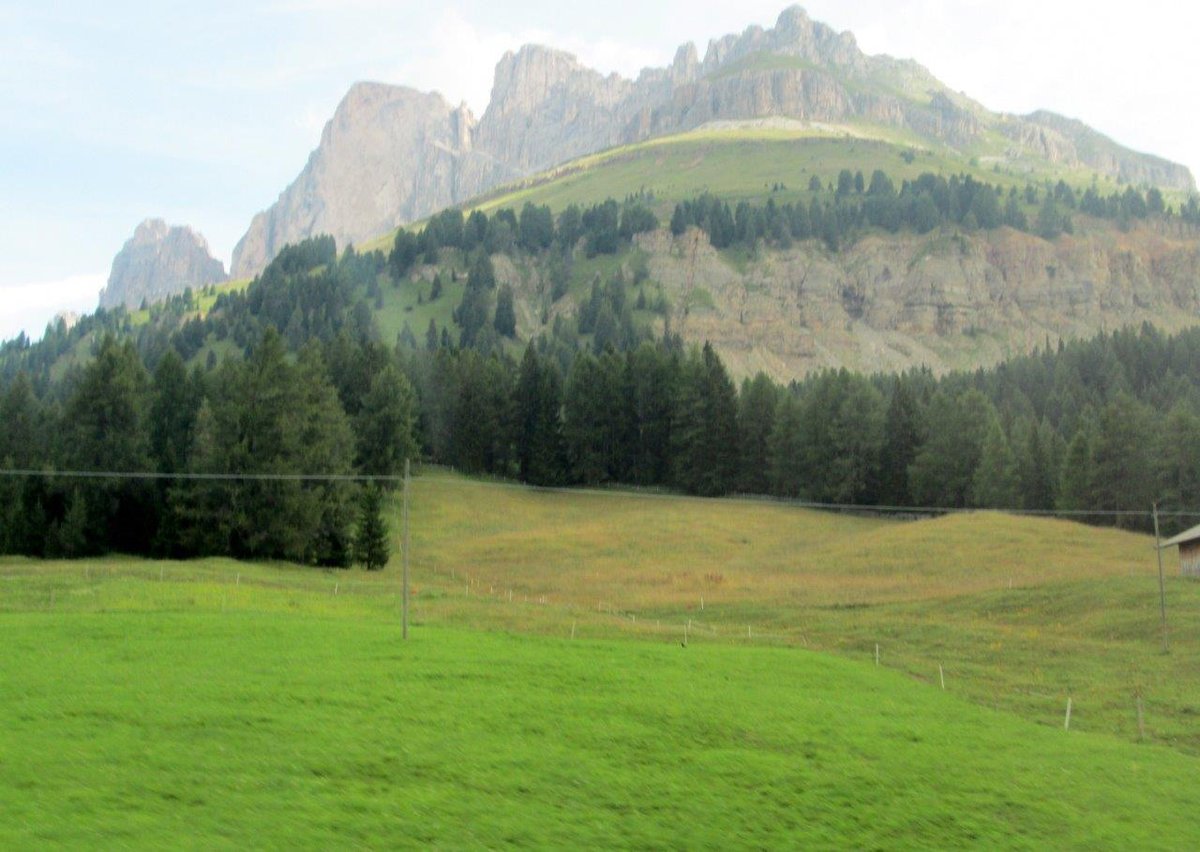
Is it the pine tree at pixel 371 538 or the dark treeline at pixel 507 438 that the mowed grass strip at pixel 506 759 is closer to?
the pine tree at pixel 371 538

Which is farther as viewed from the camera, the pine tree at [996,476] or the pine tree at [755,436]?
the pine tree at [755,436]

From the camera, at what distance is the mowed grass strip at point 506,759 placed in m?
19.8

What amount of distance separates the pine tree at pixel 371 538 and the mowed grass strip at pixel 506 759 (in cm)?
4113

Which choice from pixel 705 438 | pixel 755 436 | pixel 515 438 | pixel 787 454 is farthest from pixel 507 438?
pixel 787 454

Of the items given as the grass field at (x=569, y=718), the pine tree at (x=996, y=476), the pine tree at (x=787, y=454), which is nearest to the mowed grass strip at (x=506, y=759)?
the grass field at (x=569, y=718)

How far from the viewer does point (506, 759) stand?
2397cm

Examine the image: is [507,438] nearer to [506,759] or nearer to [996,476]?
[996,476]

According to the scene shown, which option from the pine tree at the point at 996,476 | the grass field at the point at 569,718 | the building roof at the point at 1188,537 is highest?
the pine tree at the point at 996,476

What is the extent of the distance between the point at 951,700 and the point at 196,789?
26.1m

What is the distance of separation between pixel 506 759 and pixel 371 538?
56.5 m

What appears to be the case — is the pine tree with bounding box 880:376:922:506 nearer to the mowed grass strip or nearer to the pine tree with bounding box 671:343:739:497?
the pine tree with bounding box 671:343:739:497

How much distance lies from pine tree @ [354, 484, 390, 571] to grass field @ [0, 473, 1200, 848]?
13.4 metres

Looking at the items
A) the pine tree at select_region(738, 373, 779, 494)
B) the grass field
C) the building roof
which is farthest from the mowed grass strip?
the pine tree at select_region(738, 373, 779, 494)

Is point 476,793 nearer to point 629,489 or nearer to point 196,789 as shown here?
point 196,789
